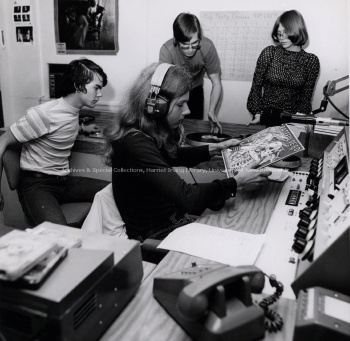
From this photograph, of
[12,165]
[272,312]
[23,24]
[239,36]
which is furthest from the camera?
[23,24]

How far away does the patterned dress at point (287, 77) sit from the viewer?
120 inches

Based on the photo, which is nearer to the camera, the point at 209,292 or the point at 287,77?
the point at 209,292

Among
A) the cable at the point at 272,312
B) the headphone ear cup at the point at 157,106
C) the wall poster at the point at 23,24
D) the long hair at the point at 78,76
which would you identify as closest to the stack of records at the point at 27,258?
the cable at the point at 272,312

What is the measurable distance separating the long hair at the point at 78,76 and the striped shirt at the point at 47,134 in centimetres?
9

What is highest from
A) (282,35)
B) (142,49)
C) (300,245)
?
(282,35)

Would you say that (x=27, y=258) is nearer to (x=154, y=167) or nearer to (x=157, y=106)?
(x=154, y=167)

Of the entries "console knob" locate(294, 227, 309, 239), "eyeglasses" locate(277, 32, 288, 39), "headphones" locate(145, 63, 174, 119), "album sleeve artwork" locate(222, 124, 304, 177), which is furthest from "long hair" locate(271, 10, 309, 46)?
"console knob" locate(294, 227, 309, 239)

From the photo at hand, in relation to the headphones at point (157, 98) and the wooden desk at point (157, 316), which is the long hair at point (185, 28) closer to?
the headphones at point (157, 98)

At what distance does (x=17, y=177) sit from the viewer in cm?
195

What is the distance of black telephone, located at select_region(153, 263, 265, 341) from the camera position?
27.6 inches

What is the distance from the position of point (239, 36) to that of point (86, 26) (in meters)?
1.47

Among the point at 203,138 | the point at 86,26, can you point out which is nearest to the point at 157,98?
the point at 203,138

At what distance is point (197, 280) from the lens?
75cm

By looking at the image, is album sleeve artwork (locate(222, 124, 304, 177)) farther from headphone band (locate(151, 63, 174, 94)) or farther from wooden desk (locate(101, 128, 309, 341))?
headphone band (locate(151, 63, 174, 94))
